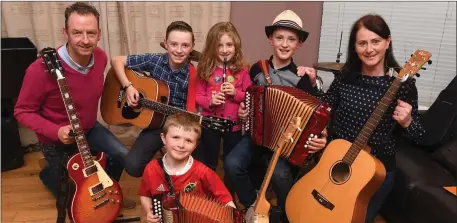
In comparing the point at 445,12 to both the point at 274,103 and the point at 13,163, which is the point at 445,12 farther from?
the point at 13,163

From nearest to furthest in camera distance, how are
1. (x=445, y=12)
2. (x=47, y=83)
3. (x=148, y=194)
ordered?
(x=148, y=194)
(x=47, y=83)
(x=445, y=12)

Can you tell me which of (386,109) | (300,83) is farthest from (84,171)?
(386,109)

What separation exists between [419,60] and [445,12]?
1.73 meters

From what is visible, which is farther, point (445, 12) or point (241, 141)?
point (445, 12)

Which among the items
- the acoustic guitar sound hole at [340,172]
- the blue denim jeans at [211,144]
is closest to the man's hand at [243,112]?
the blue denim jeans at [211,144]

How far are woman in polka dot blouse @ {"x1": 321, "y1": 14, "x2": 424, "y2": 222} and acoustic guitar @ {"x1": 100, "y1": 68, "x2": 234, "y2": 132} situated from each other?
63 cm

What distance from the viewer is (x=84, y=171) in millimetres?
1999

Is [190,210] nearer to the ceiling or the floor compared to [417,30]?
nearer to the floor

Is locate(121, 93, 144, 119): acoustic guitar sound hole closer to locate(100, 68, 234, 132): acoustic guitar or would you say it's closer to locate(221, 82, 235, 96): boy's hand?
locate(100, 68, 234, 132): acoustic guitar

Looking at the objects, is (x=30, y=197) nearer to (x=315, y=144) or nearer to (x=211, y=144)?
(x=211, y=144)

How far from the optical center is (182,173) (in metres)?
1.88

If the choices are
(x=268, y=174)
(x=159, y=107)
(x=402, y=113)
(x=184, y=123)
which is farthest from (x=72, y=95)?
(x=402, y=113)

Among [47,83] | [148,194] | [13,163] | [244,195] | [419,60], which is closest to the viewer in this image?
[419,60]

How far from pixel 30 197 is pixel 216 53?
1.56m
